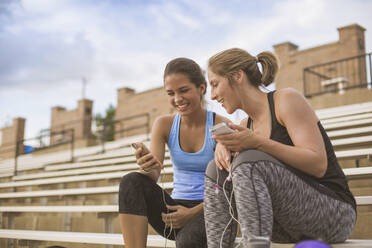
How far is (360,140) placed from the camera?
2.76 meters

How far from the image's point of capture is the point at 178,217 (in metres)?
1.66

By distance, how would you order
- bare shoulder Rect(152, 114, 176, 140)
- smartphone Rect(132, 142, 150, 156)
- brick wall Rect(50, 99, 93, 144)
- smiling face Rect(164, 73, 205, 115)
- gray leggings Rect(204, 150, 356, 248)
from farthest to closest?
brick wall Rect(50, 99, 93, 144)
bare shoulder Rect(152, 114, 176, 140)
smiling face Rect(164, 73, 205, 115)
smartphone Rect(132, 142, 150, 156)
gray leggings Rect(204, 150, 356, 248)

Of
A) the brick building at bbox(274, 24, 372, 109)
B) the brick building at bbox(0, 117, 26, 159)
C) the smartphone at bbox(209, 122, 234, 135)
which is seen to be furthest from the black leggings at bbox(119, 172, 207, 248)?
the brick building at bbox(0, 117, 26, 159)

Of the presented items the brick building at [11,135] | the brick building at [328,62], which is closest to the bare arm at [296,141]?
the brick building at [328,62]

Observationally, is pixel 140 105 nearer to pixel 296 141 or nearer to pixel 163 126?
pixel 163 126

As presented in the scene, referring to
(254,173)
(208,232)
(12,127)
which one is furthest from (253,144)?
(12,127)

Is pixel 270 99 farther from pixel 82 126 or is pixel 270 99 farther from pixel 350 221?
pixel 82 126

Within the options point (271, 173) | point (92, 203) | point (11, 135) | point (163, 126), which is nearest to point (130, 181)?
point (163, 126)

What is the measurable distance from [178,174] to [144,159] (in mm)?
276

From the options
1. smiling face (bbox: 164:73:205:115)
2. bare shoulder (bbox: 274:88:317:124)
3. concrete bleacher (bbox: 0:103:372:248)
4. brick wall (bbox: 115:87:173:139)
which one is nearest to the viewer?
bare shoulder (bbox: 274:88:317:124)

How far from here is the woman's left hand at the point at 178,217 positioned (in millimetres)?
1658

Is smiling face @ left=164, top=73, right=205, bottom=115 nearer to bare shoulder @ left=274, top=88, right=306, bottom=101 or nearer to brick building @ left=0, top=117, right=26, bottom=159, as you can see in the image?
bare shoulder @ left=274, top=88, right=306, bottom=101

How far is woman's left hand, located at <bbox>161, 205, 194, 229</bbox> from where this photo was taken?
1.66 metres

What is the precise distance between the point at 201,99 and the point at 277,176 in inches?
32.5
